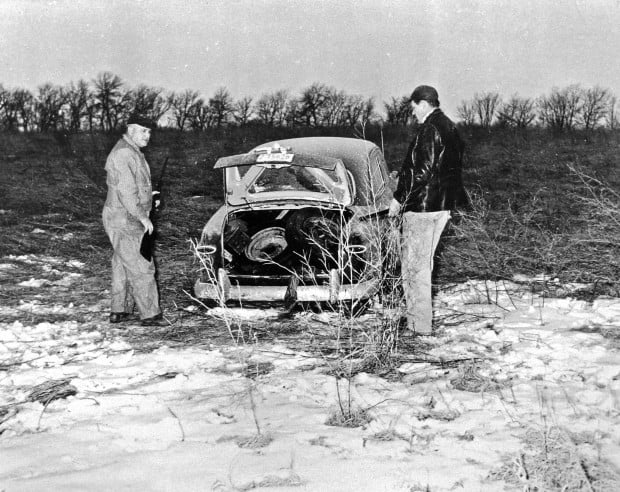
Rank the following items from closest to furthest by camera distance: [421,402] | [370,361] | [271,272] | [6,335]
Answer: [421,402], [370,361], [6,335], [271,272]

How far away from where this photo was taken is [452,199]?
15.6 ft

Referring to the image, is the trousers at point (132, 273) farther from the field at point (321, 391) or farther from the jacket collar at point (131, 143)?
the jacket collar at point (131, 143)

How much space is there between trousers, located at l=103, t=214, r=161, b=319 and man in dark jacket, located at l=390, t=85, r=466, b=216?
7.15 ft

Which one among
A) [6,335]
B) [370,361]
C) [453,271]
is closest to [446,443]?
[370,361]

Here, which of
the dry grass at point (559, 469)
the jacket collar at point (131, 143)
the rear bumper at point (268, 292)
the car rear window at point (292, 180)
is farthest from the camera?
the car rear window at point (292, 180)

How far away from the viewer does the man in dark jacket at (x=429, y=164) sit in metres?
4.67

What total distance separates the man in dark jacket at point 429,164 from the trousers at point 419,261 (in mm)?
88

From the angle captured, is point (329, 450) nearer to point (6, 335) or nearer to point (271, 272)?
point (271, 272)

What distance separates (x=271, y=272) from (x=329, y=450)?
296 cm

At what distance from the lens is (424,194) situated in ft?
15.3

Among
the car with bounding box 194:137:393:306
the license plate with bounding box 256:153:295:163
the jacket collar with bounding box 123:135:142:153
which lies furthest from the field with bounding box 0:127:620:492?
the jacket collar with bounding box 123:135:142:153

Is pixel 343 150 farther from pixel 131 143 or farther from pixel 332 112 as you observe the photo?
pixel 332 112

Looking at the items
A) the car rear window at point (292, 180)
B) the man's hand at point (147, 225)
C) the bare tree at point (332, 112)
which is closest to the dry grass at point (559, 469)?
Result: the man's hand at point (147, 225)

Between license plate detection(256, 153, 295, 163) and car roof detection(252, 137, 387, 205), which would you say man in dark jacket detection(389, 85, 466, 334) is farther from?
car roof detection(252, 137, 387, 205)
